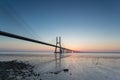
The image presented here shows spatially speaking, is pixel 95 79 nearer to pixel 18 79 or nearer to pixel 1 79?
pixel 18 79

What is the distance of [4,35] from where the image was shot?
19609mm

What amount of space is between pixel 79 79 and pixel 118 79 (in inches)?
142

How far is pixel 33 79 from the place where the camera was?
43.3 ft

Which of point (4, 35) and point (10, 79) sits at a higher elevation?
point (4, 35)

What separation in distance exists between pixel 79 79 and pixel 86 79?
2.11 ft

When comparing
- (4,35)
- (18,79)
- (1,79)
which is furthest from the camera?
(4,35)

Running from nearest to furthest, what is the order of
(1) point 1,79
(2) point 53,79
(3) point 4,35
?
1. (1) point 1,79
2. (2) point 53,79
3. (3) point 4,35

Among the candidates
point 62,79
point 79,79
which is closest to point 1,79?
point 62,79

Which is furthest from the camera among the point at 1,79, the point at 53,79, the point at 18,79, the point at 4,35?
the point at 4,35

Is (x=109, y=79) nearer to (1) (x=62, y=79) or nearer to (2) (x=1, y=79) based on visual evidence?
(1) (x=62, y=79)

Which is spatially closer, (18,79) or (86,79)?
(18,79)

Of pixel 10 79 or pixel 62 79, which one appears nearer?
pixel 10 79

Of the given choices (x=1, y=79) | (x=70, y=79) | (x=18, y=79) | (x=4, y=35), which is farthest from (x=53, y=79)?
(x=4, y=35)

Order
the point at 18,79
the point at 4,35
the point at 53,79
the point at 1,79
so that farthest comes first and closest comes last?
the point at 4,35 < the point at 53,79 < the point at 18,79 < the point at 1,79
